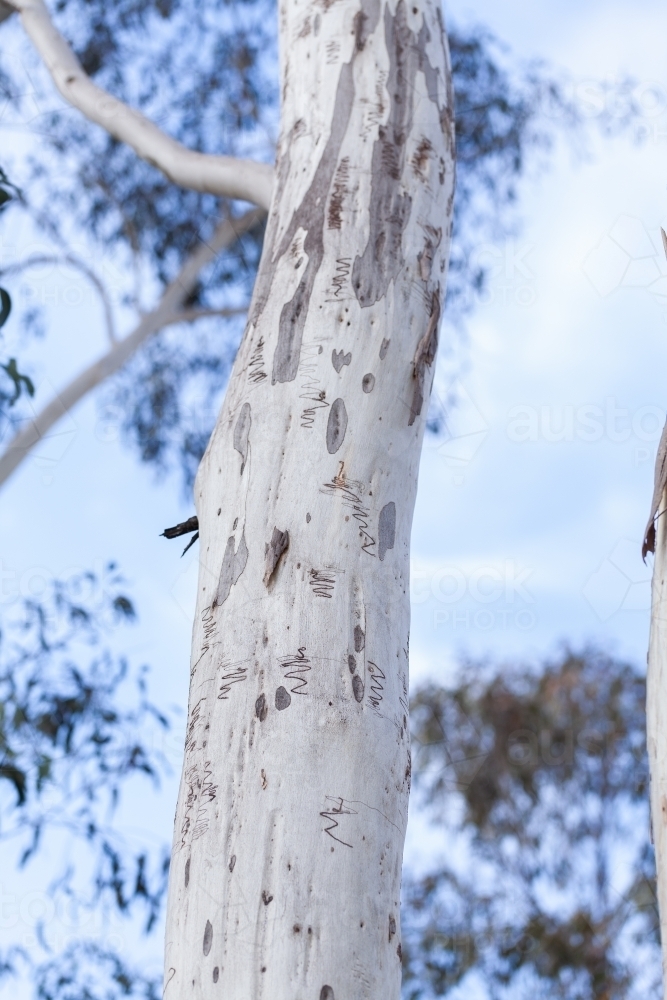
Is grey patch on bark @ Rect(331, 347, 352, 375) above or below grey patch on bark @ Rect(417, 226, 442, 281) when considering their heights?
below

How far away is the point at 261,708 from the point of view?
1.12 meters

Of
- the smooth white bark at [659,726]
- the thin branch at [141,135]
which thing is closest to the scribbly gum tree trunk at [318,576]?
the smooth white bark at [659,726]

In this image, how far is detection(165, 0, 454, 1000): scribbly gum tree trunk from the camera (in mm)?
1035

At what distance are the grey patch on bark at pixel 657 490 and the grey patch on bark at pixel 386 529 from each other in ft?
0.96

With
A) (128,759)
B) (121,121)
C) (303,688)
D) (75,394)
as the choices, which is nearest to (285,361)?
(303,688)

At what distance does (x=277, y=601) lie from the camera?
1180mm

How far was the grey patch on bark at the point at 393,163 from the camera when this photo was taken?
1458mm

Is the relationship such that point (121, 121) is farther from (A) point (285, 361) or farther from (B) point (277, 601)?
(B) point (277, 601)

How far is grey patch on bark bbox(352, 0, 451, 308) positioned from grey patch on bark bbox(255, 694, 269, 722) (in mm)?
563

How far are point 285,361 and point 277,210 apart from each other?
0.38 m

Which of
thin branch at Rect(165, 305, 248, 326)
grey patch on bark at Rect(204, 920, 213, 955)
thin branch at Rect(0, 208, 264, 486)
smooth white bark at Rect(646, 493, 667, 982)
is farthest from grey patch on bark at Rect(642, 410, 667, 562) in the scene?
thin branch at Rect(165, 305, 248, 326)

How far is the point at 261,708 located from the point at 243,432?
0.38 m

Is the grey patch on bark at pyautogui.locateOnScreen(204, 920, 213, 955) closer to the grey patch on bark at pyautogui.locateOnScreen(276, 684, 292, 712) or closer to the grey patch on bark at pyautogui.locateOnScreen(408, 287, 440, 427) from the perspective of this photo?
the grey patch on bark at pyautogui.locateOnScreen(276, 684, 292, 712)

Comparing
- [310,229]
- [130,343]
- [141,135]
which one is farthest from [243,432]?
[130,343]
